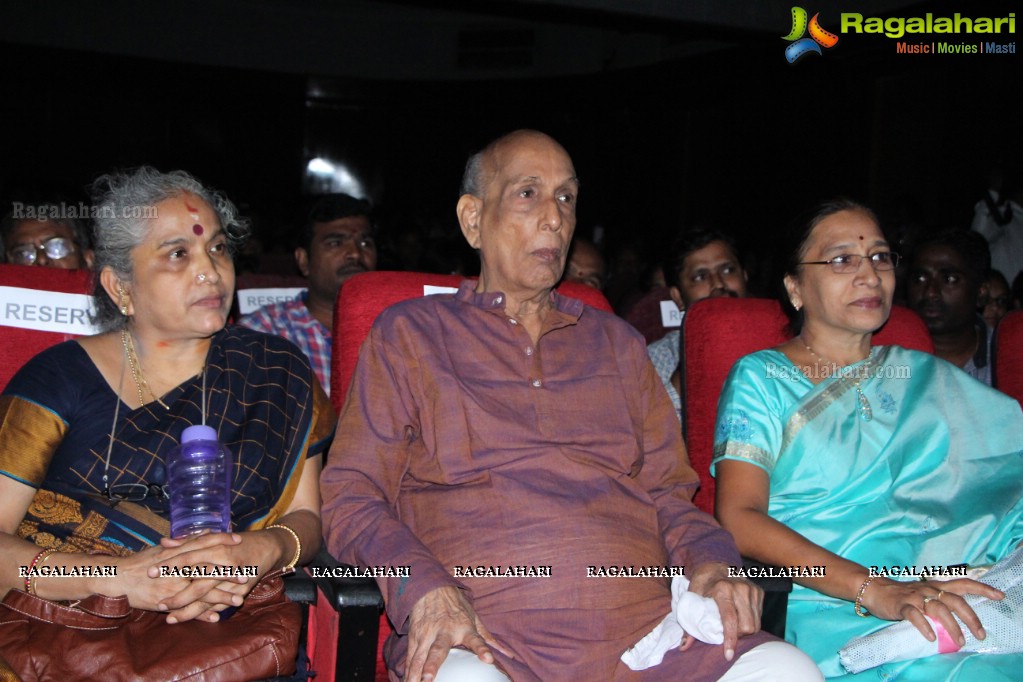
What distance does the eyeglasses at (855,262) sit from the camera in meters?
2.29

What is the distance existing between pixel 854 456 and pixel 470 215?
1088 millimetres

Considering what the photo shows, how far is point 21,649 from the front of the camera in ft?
5.08

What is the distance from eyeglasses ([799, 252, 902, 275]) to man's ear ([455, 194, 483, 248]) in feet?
2.88

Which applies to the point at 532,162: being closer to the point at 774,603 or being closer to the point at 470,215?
the point at 470,215

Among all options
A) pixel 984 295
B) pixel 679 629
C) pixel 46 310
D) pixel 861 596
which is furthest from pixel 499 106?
pixel 679 629

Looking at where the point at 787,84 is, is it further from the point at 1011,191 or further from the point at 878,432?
the point at 878,432

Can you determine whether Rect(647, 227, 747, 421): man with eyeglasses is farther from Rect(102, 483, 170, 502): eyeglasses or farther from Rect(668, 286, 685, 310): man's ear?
Rect(102, 483, 170, 502): eyeglasses

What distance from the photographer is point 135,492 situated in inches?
71.0

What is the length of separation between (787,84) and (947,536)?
687cm

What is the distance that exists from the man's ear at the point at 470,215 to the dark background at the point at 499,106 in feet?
15.7

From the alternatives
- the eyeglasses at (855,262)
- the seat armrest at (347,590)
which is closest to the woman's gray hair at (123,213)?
the seat armrest at (347,590)

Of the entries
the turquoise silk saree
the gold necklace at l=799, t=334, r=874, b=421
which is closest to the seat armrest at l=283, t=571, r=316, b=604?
the turquoise silk saree

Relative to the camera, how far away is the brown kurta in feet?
5.64

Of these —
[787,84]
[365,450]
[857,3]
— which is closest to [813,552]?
[365,450]
